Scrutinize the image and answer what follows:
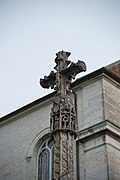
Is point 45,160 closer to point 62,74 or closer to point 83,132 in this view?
point 83,132

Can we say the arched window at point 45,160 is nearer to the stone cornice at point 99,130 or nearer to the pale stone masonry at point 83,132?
the pale stone masonry at point 83,132

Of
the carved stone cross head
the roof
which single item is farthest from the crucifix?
the roof

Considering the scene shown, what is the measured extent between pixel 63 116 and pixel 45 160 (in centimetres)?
877

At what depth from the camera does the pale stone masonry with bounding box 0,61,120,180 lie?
16.6 meters

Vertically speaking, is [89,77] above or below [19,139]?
above

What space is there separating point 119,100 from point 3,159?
5.26 m

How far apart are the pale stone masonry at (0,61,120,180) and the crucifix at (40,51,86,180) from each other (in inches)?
229

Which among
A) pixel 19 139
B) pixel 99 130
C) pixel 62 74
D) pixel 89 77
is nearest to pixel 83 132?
pixel 99 130

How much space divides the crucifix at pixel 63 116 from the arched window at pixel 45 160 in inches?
299

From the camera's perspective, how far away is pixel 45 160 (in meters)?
18.7

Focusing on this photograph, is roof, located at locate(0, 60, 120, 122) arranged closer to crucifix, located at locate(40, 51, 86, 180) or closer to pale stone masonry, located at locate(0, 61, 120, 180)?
pale stone masonry, located at locate(0, 61, 120, 180)

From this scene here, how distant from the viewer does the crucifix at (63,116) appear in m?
9.51

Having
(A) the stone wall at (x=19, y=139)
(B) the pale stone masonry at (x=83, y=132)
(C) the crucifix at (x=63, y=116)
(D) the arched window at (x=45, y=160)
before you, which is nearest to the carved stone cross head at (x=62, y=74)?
(C) the crucifix at (x=63, y=116)

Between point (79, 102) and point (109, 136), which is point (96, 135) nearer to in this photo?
point (109, 136)
